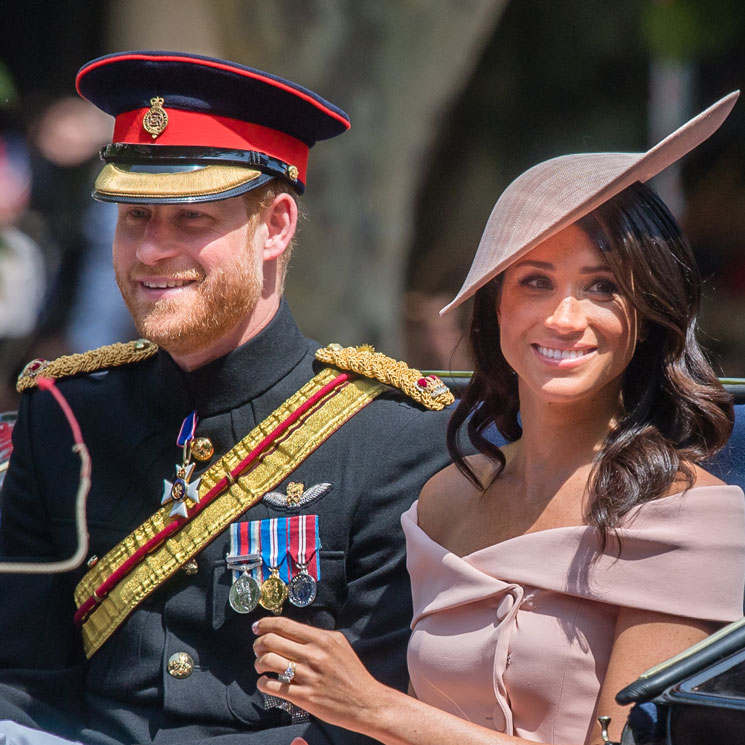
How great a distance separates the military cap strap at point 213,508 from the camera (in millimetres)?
2441

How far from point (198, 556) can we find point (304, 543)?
0.73ft

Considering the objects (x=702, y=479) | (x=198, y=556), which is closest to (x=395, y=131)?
(x=198, y=556)

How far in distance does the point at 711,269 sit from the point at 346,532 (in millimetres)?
2811

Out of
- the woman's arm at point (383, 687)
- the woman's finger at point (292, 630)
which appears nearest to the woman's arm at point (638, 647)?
the woman's arm at point (383, 687)

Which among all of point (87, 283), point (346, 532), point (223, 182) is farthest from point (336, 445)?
point (87, 283)

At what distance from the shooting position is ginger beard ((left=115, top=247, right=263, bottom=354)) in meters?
2.41

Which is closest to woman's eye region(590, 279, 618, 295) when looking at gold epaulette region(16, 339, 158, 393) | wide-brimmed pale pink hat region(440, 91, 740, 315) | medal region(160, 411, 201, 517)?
wide-brimmed pale pink hat region(440, 91, 740, 315)

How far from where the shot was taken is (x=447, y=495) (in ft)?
7.27

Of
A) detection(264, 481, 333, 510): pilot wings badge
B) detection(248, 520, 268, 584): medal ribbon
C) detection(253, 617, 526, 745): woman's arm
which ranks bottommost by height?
detection(253, 617, 526, 745): woman's arm

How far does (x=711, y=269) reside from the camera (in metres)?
4.75

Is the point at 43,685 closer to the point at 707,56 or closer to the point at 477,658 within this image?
the point at 477,658

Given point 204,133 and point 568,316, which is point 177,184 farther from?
point 568,316

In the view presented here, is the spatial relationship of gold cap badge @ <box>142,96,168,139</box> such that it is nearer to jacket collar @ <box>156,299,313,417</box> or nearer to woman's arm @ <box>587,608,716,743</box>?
jacket collar @ <box>156,299,313,417</box>

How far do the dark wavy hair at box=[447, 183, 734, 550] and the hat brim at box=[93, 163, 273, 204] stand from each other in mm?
815
